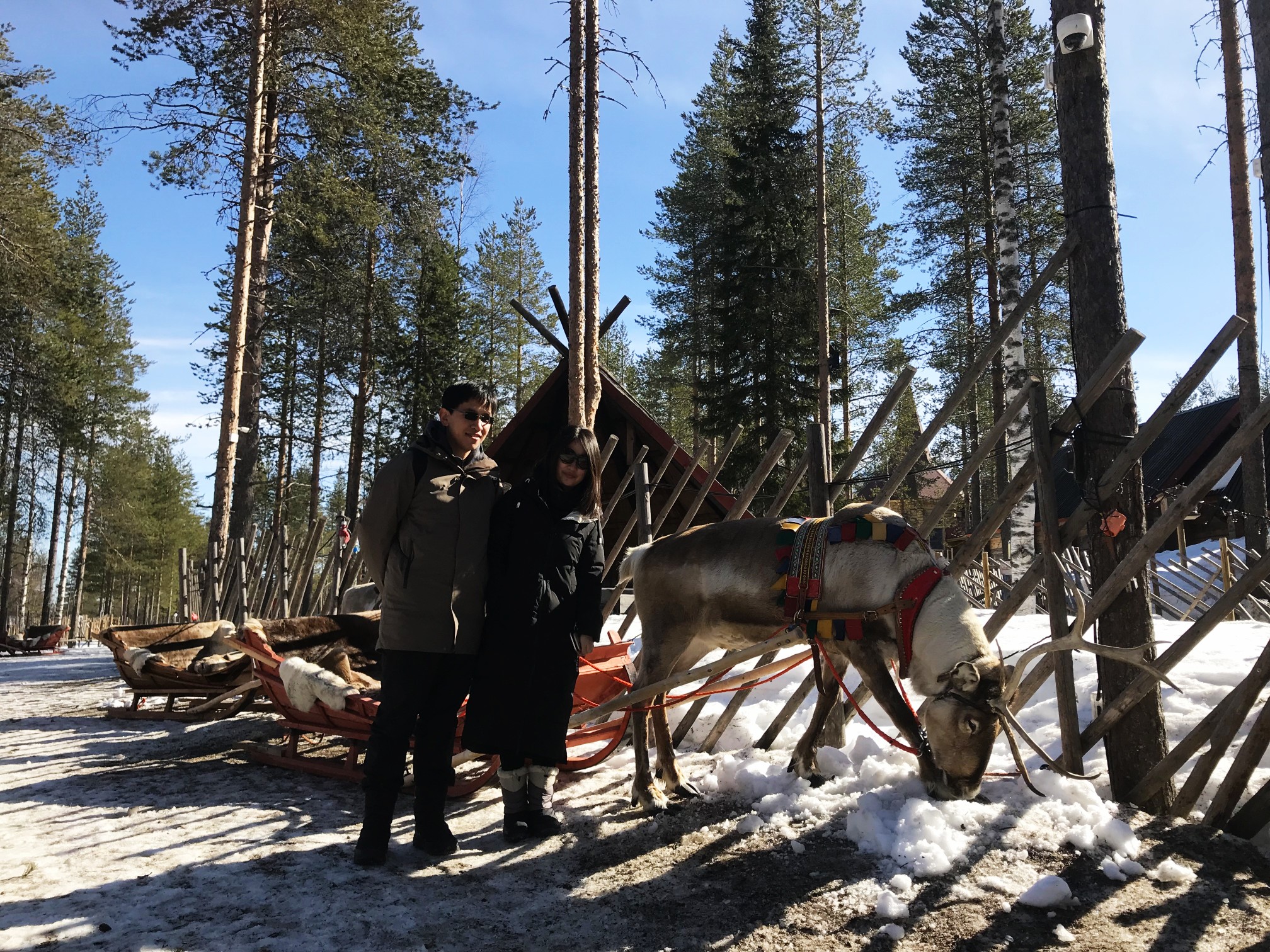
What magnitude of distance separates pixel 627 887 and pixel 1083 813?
1.89m

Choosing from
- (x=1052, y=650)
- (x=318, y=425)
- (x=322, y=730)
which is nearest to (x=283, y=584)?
(x=322, y=730)

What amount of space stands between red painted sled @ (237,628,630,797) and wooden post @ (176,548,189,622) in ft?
25.5

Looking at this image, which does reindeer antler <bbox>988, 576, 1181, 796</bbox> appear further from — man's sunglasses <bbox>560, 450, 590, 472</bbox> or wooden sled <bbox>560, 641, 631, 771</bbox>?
man's sunglasses <bbox>560, 450, 590, 472</bbox>

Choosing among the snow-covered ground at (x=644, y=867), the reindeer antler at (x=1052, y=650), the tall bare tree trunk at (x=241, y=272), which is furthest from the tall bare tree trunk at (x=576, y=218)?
the reindeer antler at (x=1052, y=650)

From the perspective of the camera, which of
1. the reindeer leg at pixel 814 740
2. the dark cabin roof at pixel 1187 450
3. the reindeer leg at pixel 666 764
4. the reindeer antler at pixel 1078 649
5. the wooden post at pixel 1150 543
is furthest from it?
the dark cabin roof at pixel 1187 450

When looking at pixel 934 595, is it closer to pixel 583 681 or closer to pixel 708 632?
pixel 708 632

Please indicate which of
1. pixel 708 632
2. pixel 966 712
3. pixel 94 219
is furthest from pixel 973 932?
pixel 94 219

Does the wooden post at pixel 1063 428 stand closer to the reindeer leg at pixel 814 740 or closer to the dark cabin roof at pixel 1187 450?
the reindeer leg at pixel 814 740

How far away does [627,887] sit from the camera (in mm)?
3305

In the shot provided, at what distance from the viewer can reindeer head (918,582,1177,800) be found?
338 centimetres

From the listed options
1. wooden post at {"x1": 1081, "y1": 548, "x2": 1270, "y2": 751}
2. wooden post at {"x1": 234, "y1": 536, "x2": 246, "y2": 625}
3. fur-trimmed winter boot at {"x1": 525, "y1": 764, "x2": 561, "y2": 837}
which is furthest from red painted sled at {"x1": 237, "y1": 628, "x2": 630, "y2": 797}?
wooden post at {"x1": 234, "y1": 536, "x2": 246, "y2": 625}

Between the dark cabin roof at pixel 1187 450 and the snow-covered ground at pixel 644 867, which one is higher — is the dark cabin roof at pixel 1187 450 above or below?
above

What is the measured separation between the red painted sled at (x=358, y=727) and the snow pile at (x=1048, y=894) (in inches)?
83.1

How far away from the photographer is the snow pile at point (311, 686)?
457 cm
